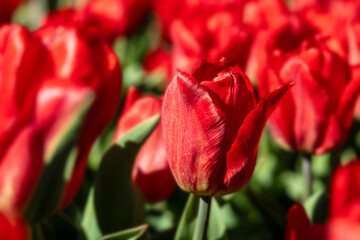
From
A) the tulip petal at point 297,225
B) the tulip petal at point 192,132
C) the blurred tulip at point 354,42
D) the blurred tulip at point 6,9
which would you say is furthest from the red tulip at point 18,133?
the blurred tulip at point 6,9

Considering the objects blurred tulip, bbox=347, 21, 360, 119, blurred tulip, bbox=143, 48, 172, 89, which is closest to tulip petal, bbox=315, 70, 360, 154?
blurred tulip, bbox=347, 21, 360, 119

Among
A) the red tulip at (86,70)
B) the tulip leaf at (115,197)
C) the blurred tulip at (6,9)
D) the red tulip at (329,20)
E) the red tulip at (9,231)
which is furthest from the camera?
the blurred tulip at (6,9)

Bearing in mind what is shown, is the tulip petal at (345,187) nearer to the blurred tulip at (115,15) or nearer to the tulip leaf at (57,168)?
the tulip leaf at (57,168)

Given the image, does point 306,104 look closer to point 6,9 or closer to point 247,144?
point 247,144

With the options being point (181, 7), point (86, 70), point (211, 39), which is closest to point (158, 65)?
point (181, 7)

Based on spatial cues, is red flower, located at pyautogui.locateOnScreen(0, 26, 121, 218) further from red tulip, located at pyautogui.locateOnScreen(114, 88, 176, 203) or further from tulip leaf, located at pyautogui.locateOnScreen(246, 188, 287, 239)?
tulip leaf, located at pyautogui.locateOnScreen(246, 188, 287, 239)
